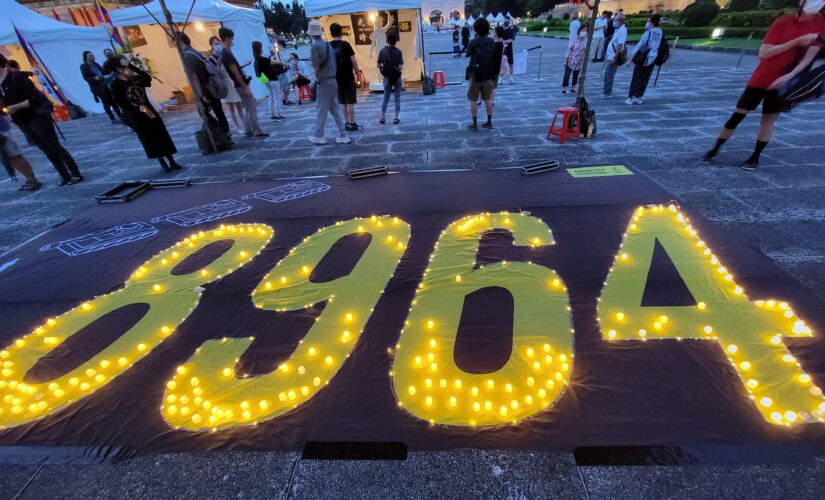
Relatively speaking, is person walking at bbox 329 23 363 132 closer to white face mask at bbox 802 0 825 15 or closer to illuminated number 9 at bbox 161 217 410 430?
illuminated number 9 at bbox 161 217 410 430

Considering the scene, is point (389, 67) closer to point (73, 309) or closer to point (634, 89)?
point (634, 89)

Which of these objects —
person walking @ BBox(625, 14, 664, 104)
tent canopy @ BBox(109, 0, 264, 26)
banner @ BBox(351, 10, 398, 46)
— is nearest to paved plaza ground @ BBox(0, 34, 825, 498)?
person walking @ BBox(625, 14, 664, 104)

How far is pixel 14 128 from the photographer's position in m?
11.6

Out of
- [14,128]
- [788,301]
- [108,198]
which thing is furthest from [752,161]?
[14,128]

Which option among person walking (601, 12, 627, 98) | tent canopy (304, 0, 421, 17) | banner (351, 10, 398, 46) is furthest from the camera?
banner (351, 10, 398, 46)

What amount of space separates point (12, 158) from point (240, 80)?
142 inches

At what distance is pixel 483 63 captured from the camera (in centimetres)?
628

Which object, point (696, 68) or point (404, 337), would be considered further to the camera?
point (696, 68)

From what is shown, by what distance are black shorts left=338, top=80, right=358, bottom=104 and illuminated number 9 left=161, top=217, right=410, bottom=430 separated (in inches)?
190

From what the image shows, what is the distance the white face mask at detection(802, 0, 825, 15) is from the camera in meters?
3.55

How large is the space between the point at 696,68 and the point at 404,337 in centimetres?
1571

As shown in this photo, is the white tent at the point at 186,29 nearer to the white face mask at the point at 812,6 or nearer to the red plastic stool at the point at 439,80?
the red plastic stool at the point at 439,80

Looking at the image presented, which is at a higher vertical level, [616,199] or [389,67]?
[389,67]

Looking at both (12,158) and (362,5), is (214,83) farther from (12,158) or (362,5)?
(362,5)
